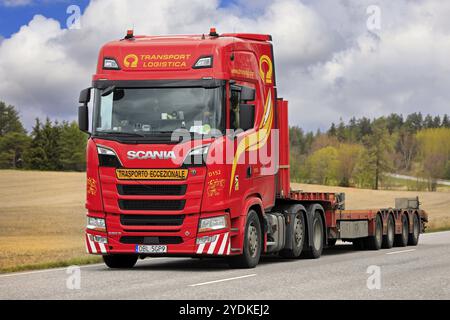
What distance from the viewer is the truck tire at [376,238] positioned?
24.3 m

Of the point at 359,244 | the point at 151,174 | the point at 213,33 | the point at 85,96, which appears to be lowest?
the point at 359,244

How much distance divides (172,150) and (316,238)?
6.15 m

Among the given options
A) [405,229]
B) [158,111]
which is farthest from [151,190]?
[405,229]

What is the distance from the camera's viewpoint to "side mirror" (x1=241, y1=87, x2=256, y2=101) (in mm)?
15656

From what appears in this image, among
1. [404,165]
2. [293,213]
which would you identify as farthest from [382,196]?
[404,165]

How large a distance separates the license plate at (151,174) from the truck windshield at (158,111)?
634 millimetres

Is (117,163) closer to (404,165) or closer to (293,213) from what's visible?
(293,213)

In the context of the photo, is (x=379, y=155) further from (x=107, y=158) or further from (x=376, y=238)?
(x=107, y=158)

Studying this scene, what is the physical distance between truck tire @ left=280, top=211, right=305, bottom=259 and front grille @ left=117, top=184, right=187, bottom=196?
4.34 meters

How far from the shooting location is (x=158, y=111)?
15398 millimetres

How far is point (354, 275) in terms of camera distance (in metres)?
14.5

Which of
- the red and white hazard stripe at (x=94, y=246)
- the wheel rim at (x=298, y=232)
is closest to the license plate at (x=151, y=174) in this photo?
the red and white hazard stripe at (x=94, y=246)

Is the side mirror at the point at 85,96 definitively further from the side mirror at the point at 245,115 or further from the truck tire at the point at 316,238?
the truck tire at the point at 316,238

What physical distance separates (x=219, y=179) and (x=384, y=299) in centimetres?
509
